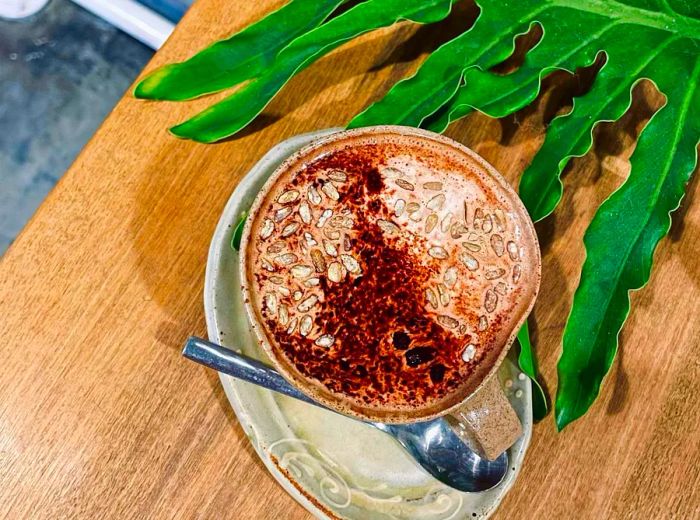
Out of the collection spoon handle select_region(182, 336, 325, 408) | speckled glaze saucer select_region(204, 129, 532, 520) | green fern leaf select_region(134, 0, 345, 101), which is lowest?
speckled glaze saucer select_region(204, 129, 532, 520)

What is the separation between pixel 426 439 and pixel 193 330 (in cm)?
30

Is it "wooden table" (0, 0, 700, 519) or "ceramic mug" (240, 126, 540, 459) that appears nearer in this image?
"ceramic mug" (240, 126, 540, 459)

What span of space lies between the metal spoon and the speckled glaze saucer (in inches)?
0.8

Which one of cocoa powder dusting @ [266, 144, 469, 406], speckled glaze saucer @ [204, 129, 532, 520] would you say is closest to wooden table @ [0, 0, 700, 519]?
speckled glaze saucer @ [204, 129, 532, 520]

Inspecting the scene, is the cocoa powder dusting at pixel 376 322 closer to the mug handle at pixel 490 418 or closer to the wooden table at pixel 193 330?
the mug handle at pixel 490 418

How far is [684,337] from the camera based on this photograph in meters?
0.90

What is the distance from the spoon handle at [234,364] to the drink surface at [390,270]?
0.05 metres

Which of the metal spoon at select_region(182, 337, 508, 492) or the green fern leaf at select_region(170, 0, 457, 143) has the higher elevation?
the green fern leaf at select_region(170, 0, 457, 143)

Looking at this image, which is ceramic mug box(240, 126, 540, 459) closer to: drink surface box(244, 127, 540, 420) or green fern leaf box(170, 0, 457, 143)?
drink surface box(244, 127, 540, 420)

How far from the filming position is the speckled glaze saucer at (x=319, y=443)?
81 cm

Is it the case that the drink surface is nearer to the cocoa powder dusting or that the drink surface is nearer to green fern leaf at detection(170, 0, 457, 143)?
the cocoa powder dusting

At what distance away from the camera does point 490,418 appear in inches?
29.3

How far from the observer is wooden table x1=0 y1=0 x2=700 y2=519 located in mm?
840

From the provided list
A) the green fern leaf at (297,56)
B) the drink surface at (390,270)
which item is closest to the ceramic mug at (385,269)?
the drink surface at (390,270)
